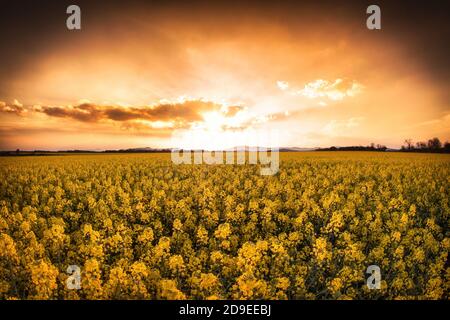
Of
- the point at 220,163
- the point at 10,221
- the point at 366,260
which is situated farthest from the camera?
the point at 220,163

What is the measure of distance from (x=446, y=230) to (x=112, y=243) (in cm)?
868

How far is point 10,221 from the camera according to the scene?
7.44 m

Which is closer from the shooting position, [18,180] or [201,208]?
[201,208]

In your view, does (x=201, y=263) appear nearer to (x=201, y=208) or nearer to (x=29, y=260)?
(x=29, y=260)

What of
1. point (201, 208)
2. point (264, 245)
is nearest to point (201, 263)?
point (264, 245)

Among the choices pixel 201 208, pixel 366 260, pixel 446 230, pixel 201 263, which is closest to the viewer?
pixel 201 263

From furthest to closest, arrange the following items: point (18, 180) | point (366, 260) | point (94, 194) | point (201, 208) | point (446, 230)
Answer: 1. point (18, 180)
2. point (94, 194)
3. point (201, 208)
4. point (446, 230)
5. point (366, 260)

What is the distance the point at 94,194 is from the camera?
37.1 ft
